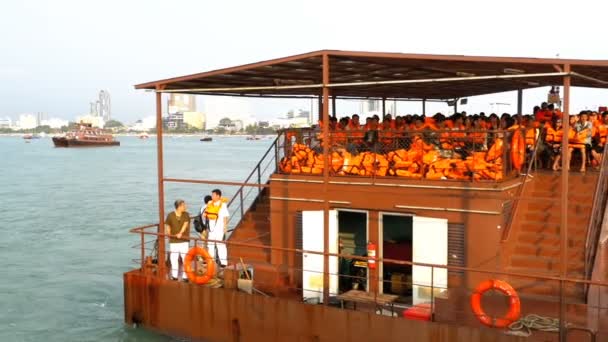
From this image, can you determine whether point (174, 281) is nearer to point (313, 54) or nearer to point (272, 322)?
point (272, 322)

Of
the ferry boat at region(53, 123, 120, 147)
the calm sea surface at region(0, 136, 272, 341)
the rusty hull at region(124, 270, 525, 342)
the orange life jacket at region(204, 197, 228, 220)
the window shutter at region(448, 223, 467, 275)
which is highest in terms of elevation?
the ferry boat at region(53, 123, 120, 147)

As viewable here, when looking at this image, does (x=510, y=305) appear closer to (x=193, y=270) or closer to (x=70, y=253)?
(x=193, y=270)

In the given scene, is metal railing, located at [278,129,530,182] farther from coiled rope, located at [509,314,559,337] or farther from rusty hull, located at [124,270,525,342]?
rusty hull, located at [124,270,525,342]

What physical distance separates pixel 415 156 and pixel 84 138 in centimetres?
12061

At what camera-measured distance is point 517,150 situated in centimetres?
1202

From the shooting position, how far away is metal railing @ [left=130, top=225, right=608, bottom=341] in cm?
943

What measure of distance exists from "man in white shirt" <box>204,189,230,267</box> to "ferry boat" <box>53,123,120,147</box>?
117635 mm

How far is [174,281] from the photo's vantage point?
1252 centimetres

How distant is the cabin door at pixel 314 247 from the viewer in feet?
39.5

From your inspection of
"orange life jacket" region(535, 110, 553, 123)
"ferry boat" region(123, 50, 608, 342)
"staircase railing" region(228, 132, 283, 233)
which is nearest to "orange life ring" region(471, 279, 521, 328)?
"ferry boat" region(123, 50, 608, 342)

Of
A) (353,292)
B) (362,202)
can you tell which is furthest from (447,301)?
(362,202)

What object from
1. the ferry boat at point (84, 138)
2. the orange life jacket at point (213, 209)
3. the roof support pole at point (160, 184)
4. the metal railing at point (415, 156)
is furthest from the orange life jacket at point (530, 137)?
the ferry boat at point (84, 138)

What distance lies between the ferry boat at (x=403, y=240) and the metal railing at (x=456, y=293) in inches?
1.0

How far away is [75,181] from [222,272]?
49999 mm
